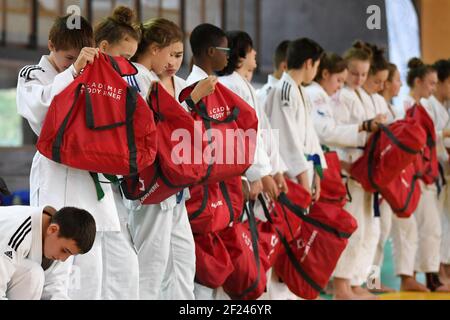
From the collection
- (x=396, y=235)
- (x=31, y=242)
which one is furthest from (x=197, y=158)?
(x=396, y=235)

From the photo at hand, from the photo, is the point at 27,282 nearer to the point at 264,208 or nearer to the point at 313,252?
the point at 264,208

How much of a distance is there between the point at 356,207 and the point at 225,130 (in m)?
2.15

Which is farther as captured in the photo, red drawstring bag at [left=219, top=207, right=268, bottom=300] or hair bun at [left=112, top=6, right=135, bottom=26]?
red drawstring bag at [left=219, top=207, right=268, bottom=300]

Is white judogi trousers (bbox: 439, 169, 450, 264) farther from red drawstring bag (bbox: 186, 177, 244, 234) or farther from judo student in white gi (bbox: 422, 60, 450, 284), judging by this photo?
red drawstring bag (bbox: 186, 177, 244, 234)

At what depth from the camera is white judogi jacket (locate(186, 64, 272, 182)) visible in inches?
178

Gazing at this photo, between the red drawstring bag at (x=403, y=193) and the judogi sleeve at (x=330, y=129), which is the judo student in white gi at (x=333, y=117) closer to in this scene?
the judogi sleeve at (x=330, y=129)

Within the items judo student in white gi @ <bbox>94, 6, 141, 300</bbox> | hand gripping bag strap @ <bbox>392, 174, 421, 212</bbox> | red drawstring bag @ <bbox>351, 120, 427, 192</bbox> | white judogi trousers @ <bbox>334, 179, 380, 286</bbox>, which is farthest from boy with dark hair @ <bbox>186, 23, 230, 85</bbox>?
hand gripping bag strap @ <bbox>392, 174, 421, 212</bbox>

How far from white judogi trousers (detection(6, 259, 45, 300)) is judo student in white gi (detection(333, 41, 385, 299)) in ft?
10.0

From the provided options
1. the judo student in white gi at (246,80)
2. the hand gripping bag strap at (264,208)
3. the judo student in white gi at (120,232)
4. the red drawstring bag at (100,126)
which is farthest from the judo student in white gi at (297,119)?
the red drawstring bag at (100,126)

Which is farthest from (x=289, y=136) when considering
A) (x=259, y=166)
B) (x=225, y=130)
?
(x=225, y=130)

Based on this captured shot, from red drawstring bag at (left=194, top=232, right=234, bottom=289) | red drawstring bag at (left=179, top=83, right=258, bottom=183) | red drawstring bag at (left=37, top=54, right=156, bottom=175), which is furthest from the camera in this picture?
red drawstring bag at (left=194, top=232, right=234, bottom=289)

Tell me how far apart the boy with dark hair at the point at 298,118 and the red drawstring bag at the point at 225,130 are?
1004 millimetres

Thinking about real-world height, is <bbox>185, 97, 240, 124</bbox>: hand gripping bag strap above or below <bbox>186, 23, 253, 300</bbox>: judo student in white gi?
below

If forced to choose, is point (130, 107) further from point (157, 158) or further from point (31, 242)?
A: point (31, 242)
